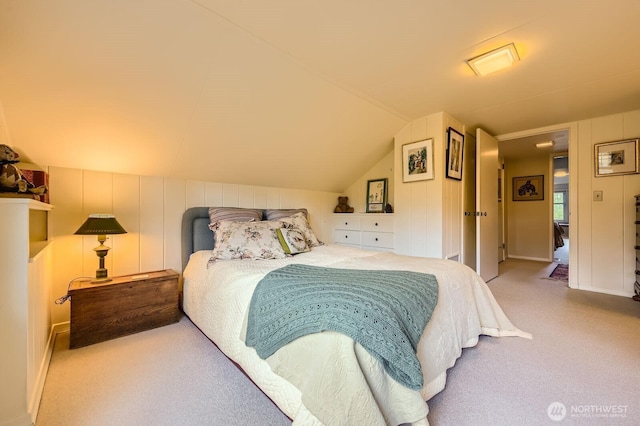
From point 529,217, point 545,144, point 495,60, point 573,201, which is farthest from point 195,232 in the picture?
point 529,217

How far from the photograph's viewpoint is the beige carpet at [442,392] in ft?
4.12

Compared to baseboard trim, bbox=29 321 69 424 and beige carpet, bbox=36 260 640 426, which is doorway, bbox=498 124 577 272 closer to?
beige carpet, bbox=36 260 640 426

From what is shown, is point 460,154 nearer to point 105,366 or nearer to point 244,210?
point 244,210

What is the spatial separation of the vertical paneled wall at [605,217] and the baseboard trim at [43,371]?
517 cm

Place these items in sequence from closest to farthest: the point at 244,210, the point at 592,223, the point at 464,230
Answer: the point at 244,210 < the point at 592,223 < the point at 464,230

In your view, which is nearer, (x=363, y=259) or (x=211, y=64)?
(x=211, y=64)

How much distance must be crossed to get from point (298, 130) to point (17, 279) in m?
2.32

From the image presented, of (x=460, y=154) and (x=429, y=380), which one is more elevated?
(x=460, y=154)

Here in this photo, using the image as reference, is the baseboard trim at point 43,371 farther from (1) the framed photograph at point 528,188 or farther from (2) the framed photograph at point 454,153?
(1) the framed photograph at point 528,188

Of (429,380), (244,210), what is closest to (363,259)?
(429,380)

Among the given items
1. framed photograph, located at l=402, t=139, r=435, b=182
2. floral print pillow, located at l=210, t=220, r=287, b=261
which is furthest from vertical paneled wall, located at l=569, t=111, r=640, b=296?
floral print pillow, located at l=210, t=220, r=287, b=261

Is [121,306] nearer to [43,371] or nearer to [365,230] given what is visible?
[43,371]

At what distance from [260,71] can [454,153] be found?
2.48 metres

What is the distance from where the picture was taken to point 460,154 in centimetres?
334
